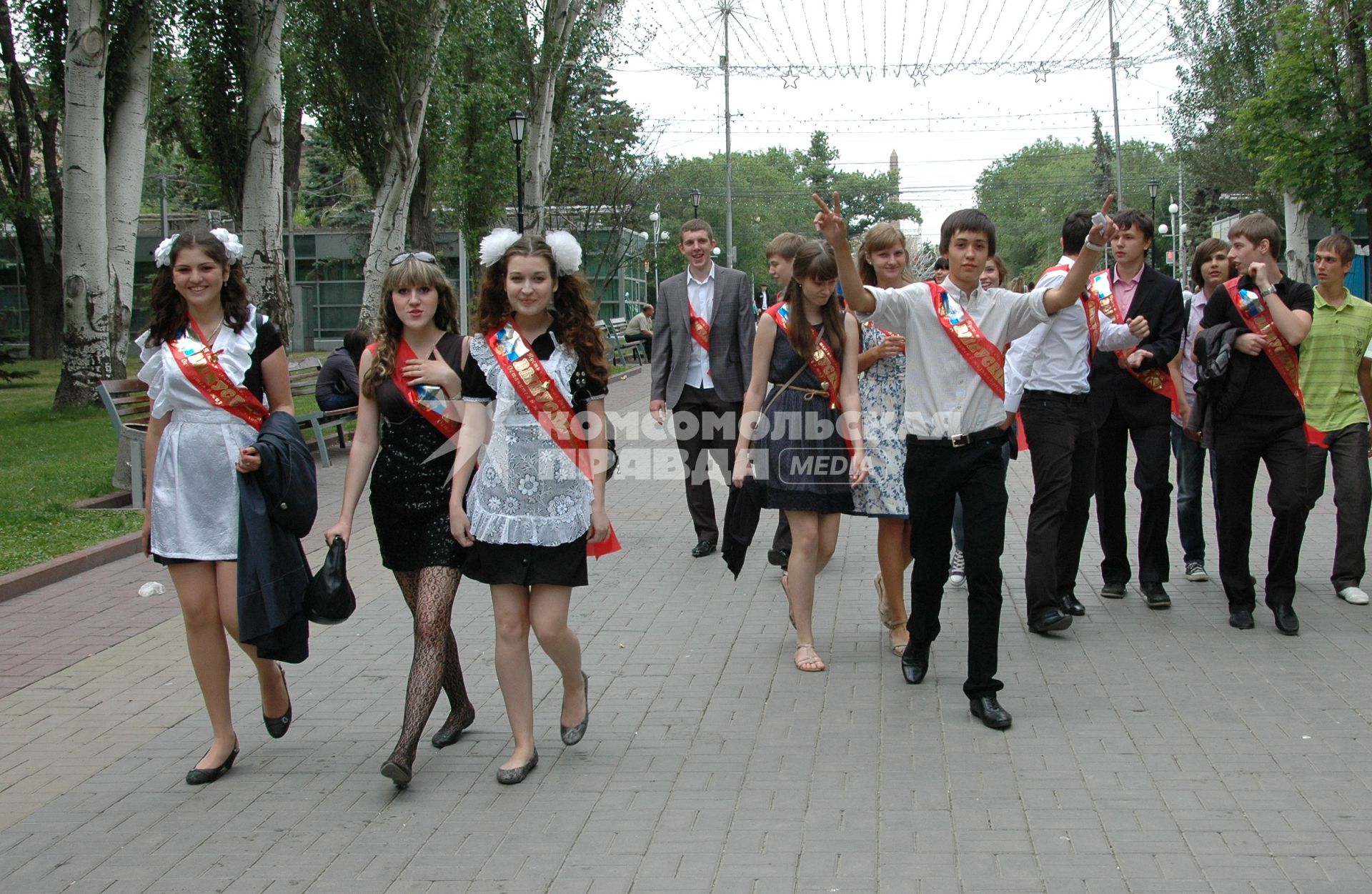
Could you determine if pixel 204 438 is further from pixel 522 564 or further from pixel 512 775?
pixel 512 775

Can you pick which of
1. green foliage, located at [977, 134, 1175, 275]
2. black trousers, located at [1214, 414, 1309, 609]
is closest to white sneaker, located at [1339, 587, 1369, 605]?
black trousers, located at [1214, 414, 1309, 609]

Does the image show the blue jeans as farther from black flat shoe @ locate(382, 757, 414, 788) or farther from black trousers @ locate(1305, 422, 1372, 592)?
black flat shoe @ locate(382, 757, 414, 788)

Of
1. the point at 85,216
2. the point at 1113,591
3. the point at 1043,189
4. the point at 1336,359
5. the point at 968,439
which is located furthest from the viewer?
the point at 1043,189

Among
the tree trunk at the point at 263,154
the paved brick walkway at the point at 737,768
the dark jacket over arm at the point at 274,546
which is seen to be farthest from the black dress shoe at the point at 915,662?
the tree trunk at the point at 263,154

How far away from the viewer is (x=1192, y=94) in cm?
4278

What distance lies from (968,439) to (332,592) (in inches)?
98.2

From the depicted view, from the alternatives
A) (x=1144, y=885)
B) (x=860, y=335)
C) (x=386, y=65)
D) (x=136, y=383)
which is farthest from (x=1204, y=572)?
(x=386, y=65)

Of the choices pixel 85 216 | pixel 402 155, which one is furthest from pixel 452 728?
pixel 402 155

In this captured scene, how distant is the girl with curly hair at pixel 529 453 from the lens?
4.84 meters

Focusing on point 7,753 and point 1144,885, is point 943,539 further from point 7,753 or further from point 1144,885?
point 7,753

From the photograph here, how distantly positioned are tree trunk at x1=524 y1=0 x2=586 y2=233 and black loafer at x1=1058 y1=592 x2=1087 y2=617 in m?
21.8

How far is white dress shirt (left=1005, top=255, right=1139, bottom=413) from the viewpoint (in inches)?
265

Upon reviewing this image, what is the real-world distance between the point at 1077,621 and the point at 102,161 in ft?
47.3

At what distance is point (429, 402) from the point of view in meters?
5.00
